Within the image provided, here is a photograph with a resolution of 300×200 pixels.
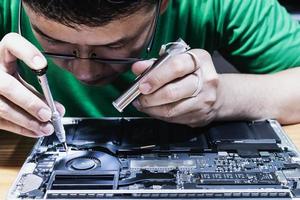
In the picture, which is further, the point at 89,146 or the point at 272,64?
the point at 272,64

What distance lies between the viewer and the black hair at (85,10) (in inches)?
26.8

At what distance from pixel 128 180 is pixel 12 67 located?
286mm

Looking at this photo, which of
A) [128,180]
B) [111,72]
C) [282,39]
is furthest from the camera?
[282,39]

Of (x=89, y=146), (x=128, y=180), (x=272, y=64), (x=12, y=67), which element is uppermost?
(x=272, y=64)

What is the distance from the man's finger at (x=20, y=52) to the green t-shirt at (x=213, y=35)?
11.8 inches

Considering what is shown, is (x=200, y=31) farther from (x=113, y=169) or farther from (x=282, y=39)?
(x=113, y=169)

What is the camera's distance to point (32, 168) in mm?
688

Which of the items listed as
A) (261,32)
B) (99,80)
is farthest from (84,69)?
(261,32)

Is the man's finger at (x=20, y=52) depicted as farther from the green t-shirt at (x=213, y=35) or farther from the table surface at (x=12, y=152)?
the green t-shirt at (x=213, y=35)

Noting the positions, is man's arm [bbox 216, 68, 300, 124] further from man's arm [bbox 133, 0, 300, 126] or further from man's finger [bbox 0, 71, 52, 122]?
man's finger [bbox 0, 71, 52, 122]

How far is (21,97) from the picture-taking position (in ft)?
2.38

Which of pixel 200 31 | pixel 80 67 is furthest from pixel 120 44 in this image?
pixel 200 31

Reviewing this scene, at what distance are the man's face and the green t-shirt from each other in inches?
8.9

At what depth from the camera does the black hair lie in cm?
68
